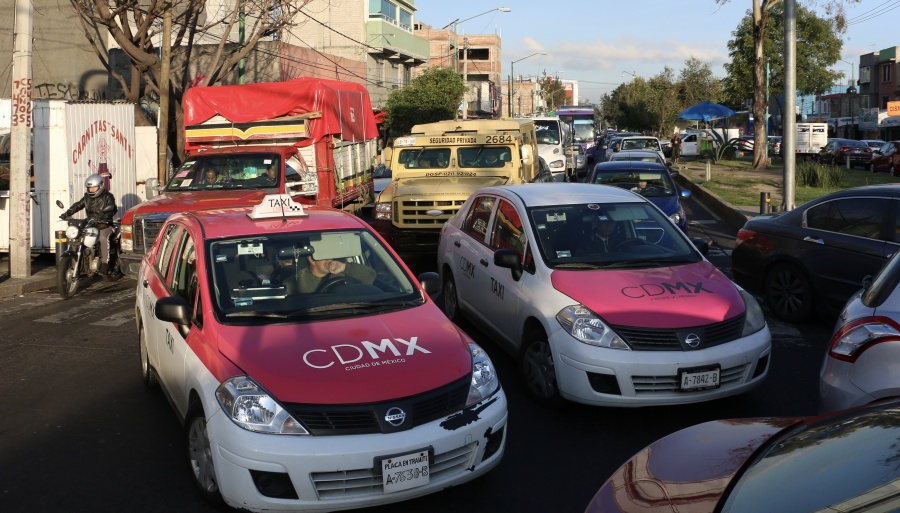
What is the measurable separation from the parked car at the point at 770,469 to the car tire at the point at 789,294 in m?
6.32

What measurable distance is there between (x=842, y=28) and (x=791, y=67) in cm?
1993

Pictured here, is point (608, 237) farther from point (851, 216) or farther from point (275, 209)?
point (851, 216)

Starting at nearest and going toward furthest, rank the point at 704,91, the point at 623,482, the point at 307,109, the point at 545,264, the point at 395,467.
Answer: the point at 623,482, the point at 395,467, the point at 545,264, the point at 307,109, the point at 704,91

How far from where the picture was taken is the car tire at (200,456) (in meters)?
4.88

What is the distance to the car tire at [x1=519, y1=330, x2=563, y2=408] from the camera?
21.5ft

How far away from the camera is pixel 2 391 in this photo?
7.48m

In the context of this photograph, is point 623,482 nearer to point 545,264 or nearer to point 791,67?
point 545,264

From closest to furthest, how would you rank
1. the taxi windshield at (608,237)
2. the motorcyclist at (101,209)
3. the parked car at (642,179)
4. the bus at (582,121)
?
1. the taxi windshield at (608,237)
2. the motorcyclist at (101,209)
3. the parked car at (642,179)
4. the bus at (582,121)

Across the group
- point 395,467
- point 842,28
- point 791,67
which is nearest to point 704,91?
point 842,28

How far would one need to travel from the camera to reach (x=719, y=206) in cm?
2252

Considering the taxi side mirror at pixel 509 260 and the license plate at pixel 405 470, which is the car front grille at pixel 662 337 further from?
the license plate at pixel 405 470

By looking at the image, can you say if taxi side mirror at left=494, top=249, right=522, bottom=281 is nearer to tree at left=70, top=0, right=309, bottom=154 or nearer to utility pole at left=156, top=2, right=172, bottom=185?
utility pole at left=156, top=2, right=172, bottom=185

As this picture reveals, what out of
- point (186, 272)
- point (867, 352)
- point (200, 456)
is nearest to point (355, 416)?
point (200, 456)

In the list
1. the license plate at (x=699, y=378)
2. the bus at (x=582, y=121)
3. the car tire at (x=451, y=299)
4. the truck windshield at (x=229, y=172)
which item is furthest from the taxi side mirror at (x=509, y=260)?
the bus at (x=582, y=121)
